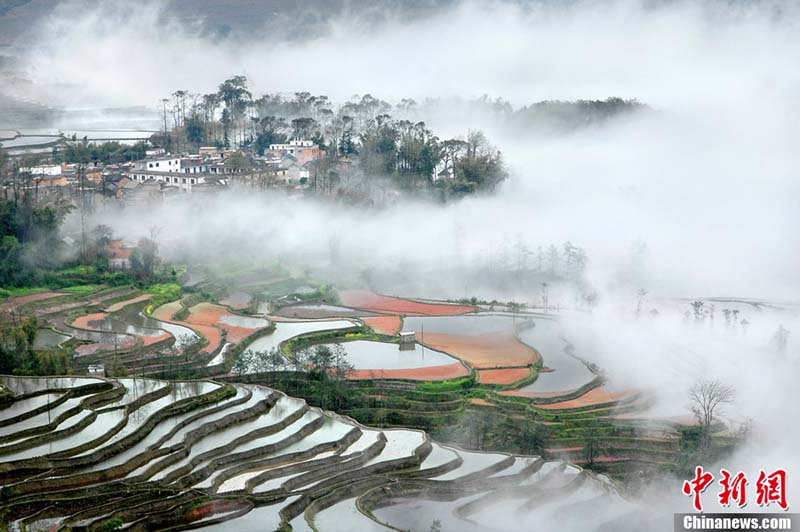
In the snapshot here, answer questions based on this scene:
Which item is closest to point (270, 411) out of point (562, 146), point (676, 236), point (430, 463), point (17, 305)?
point (430, 463)

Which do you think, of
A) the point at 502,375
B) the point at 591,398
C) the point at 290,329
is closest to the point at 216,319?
the point at 290,329

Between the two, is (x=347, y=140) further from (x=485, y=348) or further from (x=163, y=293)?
(x=485, y=348)

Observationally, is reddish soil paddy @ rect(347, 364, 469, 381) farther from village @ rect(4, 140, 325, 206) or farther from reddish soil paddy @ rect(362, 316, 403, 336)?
village @ rect(4, 140, 325, 206)

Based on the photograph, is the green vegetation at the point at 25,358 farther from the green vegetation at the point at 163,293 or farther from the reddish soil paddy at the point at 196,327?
the green vegetation at the point at 163,293

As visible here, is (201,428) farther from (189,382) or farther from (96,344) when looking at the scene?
(96,344)

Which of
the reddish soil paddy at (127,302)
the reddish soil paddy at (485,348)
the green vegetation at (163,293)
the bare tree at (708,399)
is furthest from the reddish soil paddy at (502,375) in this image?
the reddish soil paddy at (127,302)
